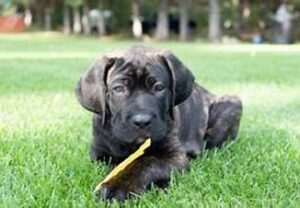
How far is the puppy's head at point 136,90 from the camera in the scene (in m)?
3.64

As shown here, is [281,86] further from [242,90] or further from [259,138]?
[259,138]

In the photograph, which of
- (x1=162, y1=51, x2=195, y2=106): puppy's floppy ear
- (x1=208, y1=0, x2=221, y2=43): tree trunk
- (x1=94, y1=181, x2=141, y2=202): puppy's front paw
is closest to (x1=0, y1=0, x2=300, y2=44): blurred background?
(x1=208, y1=0, x2=221, y2=43): tree trunk

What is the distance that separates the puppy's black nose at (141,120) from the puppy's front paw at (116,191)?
32 cm

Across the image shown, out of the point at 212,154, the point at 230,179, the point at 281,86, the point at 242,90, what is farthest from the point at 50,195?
the point at 281,86

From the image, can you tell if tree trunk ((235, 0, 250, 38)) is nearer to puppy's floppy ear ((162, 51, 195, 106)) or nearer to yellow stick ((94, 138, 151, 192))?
puppy's floppy ear ((162, 51, 195, 106))

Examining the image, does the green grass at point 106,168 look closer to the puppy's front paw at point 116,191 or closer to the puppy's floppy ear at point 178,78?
the puppy's front paw at point 116,191

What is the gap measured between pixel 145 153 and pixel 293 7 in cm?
3770

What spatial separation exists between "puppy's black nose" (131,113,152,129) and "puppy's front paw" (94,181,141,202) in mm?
319

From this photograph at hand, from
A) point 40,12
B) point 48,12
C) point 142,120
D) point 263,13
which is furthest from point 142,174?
point 40,12

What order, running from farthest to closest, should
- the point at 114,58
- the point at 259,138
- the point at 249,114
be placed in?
the point at 249,114 → the point at 259,138 → the point at 114,58

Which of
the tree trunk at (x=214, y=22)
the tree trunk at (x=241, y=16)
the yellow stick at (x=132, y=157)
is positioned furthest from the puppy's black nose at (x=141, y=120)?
the tree trunk at (x=241, y=16)

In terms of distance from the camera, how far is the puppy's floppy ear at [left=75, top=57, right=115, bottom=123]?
3834mm

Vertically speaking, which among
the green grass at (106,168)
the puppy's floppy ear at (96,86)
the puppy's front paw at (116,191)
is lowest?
the green grass at (106,168)

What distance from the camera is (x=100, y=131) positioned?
13.4 feet
